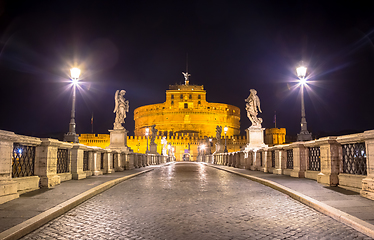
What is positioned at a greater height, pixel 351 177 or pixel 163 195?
pixel 351 177

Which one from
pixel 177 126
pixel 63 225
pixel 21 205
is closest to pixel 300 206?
pixel 63 225

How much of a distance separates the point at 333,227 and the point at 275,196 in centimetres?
317

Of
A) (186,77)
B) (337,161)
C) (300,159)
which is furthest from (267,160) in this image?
(186,77)

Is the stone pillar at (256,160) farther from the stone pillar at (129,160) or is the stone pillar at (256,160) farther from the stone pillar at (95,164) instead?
the stone pillar at (95,164)

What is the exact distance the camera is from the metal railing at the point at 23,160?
7574 millimetres

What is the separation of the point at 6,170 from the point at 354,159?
811cm

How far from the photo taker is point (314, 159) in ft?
37.4

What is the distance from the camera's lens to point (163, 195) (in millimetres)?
8336

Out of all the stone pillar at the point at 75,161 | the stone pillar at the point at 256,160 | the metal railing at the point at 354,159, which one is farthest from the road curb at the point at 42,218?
the stone pillar at the point at 256,160

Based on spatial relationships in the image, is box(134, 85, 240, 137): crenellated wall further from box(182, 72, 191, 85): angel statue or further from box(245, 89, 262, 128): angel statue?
box(245, 89, 262, 128): angel statue

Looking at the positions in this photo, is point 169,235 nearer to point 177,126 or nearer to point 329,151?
point 329,151

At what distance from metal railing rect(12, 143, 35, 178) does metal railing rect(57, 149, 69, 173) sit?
1704 millimetres

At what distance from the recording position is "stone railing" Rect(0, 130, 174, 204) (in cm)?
652

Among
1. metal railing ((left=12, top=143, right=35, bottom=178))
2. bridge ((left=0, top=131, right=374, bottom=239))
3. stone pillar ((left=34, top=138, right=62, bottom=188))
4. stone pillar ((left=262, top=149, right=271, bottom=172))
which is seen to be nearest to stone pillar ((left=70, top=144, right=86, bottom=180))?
bridge ((left=0, top=131, right=374, bottom=239))
